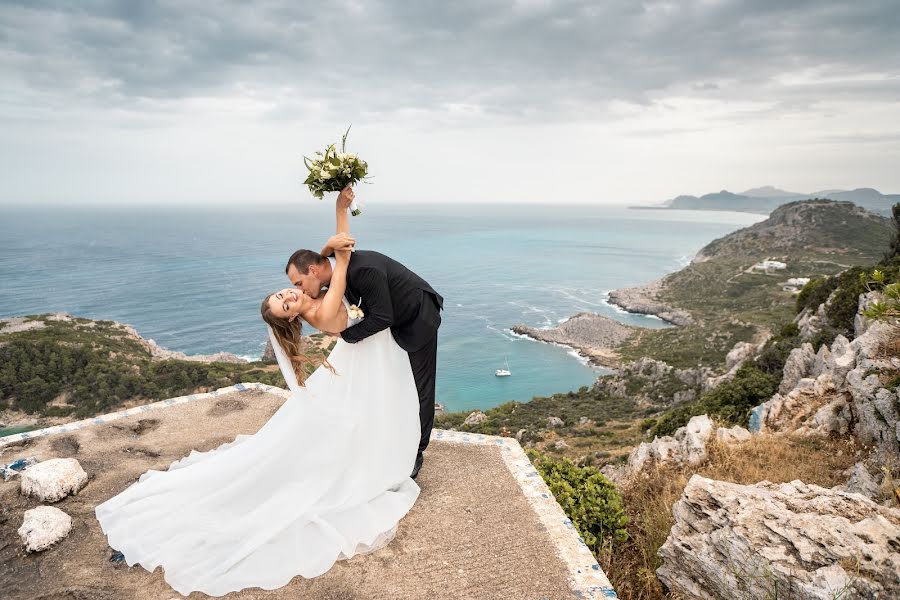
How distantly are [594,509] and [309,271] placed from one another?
447 centimetres

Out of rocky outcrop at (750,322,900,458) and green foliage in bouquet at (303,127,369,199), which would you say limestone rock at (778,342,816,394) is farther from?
green foliage in bouquet at (303,127,369,199)

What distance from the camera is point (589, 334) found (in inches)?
2753

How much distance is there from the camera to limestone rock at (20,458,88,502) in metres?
5.48

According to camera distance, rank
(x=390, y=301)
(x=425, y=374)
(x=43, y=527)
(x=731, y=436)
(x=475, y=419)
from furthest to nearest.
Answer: (x=475, y=419) < (x=731, y=436) < (x=425, y=374) < (x=43, y=527) < (x=390, y=301)

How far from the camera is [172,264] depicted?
381 feet

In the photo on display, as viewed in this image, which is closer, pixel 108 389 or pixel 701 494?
pixel 701 494

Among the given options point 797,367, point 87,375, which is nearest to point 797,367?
point 797,367

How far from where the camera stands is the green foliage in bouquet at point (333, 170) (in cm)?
436

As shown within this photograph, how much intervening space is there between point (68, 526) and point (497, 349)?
61280 mm

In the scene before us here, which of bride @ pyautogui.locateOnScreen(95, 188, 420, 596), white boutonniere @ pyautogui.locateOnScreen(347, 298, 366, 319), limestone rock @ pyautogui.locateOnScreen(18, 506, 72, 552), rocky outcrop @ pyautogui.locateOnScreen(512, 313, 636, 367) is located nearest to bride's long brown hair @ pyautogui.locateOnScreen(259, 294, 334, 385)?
bride @ pyautogui.locateOnScreen(95, 188, 420, 596)

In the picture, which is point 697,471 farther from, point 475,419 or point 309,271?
point 475,419

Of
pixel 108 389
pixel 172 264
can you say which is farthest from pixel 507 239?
pixel 108 389

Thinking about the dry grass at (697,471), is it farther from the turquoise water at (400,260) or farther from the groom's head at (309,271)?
the turquoise water at (400,260)

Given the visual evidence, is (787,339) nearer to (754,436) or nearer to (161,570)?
(754,436)
